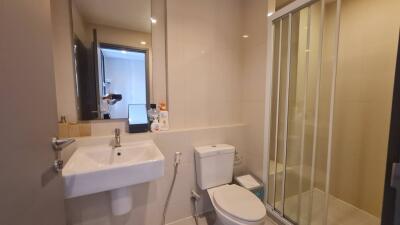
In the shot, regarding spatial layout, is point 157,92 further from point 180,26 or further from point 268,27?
point 268,27

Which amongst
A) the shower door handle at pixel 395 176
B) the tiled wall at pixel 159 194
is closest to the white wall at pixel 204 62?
the tiled wall at pixel 159 194

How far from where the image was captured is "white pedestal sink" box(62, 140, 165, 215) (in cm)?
103

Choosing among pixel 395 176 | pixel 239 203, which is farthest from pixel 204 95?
pixel 395 176

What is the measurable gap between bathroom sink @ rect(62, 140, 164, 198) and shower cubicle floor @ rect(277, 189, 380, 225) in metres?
1.22

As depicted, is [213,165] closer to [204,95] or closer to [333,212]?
[204,95]

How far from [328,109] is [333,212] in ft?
3.92

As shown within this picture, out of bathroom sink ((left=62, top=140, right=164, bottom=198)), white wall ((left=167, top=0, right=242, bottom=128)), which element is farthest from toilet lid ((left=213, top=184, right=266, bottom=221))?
white wall ((left=167, top=0, right=242, bottom=128))

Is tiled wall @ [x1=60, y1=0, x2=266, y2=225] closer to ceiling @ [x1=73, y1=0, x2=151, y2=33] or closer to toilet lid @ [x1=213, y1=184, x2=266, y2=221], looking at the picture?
ceiling @ [x1=73, y1=0, x2=151, y2=33]

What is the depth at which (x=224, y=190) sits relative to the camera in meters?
1.61

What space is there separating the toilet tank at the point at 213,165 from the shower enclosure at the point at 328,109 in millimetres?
397

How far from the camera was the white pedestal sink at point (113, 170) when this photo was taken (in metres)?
1.03

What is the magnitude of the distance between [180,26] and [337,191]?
2446mm

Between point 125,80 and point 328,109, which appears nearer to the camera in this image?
point 328,109

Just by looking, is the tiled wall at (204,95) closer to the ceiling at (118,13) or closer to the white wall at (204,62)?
the white wall at (204,62)
